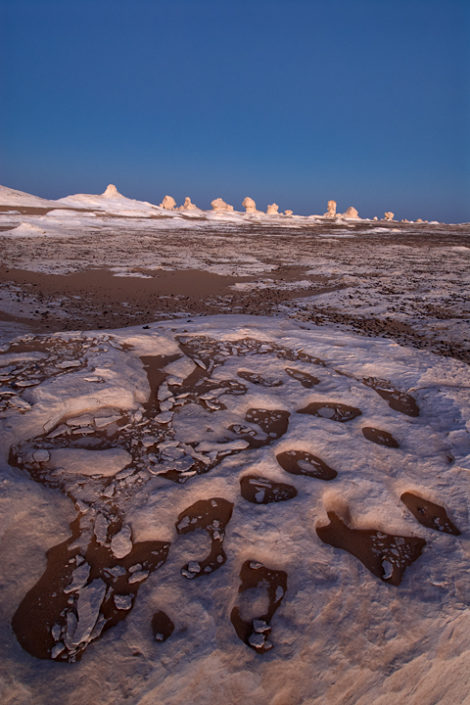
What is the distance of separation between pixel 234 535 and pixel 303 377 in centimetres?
251

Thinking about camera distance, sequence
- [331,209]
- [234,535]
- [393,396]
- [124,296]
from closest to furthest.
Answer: [234,535], [393,396], [124,296], [331,209]

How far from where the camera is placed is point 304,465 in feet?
10.2

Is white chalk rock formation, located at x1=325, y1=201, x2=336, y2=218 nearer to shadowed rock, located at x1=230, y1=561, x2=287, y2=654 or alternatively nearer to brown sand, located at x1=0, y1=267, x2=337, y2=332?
brown sand, located at x1=0, y1=267, x2=337, y2=332

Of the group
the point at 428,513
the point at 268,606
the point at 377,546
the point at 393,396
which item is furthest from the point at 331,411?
the point at 268,606

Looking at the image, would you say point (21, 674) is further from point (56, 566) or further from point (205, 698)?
point (205, 698)

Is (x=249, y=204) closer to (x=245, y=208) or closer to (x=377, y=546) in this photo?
(x=245, y=208)

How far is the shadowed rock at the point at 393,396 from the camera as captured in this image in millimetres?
4059

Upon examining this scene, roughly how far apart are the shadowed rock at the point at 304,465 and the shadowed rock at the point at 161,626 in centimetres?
139

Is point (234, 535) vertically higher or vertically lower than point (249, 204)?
lower

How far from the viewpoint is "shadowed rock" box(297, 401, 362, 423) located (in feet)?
12.4

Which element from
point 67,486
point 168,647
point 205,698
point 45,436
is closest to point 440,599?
point 205,698

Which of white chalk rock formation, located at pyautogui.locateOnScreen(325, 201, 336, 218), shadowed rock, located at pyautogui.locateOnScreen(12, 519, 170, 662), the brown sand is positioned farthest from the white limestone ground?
white chalk rock formation, located at pyautogui.locateOnScreen(325, 201, 336, 218)

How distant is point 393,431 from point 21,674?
3.24m

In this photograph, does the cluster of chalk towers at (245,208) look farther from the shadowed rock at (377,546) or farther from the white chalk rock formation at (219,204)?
the shadowed rock at (377,546)
